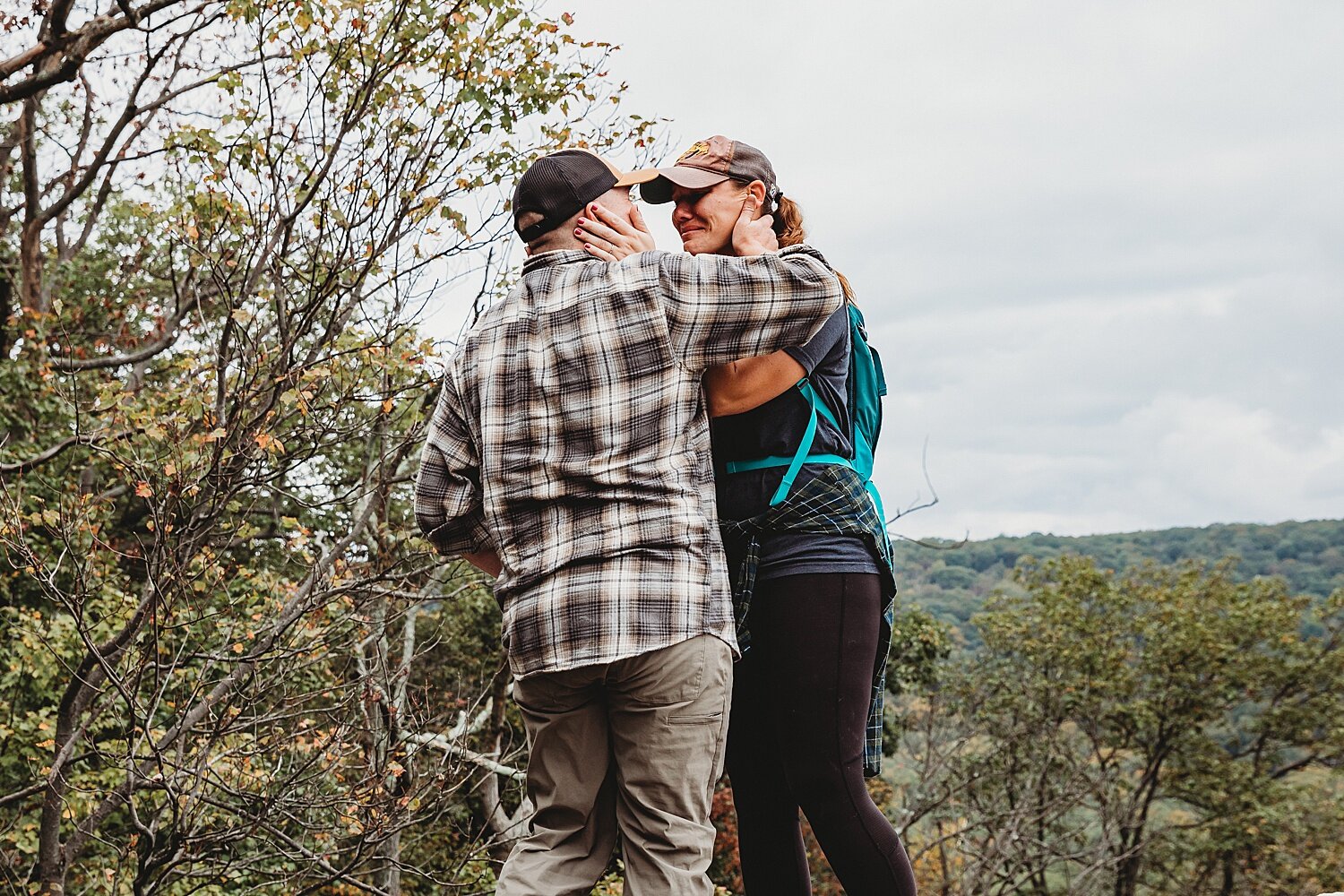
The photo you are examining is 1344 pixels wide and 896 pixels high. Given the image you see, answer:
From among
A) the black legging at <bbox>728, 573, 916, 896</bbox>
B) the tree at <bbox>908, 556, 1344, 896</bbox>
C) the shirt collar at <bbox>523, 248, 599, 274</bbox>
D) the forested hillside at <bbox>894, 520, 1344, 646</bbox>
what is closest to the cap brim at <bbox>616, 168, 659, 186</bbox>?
the shirt collar at <bbox>523, 248, 599, 274</bbox>

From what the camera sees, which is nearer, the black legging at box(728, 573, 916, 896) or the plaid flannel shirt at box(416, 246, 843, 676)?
the plaid flannel shirt at box(416, 246, 843, 676)

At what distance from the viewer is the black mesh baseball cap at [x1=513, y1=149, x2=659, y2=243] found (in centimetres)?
193

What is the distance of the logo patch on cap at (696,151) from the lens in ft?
7.13

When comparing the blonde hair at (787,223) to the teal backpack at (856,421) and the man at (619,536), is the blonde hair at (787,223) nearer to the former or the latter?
the teal backpack at (856,421)

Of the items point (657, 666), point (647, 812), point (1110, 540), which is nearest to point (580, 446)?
point (657, 666)

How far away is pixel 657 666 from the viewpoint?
1740 millimetres

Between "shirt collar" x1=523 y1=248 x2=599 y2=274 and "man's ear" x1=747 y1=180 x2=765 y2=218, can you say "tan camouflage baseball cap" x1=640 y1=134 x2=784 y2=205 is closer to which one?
"man's ear" x1=747 y1=180 x2=765 y2=218

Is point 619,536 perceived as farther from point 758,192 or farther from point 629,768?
point 758,192

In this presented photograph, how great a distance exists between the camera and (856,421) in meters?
2.15

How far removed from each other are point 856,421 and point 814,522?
0.94ft

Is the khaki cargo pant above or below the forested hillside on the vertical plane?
above

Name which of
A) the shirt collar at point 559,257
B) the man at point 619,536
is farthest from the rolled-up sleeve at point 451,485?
the shirt collar at point 559,257

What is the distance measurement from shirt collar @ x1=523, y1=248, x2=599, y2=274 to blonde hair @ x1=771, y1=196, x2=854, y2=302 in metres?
0.49

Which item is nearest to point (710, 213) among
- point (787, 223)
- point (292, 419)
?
point (787, 223)
